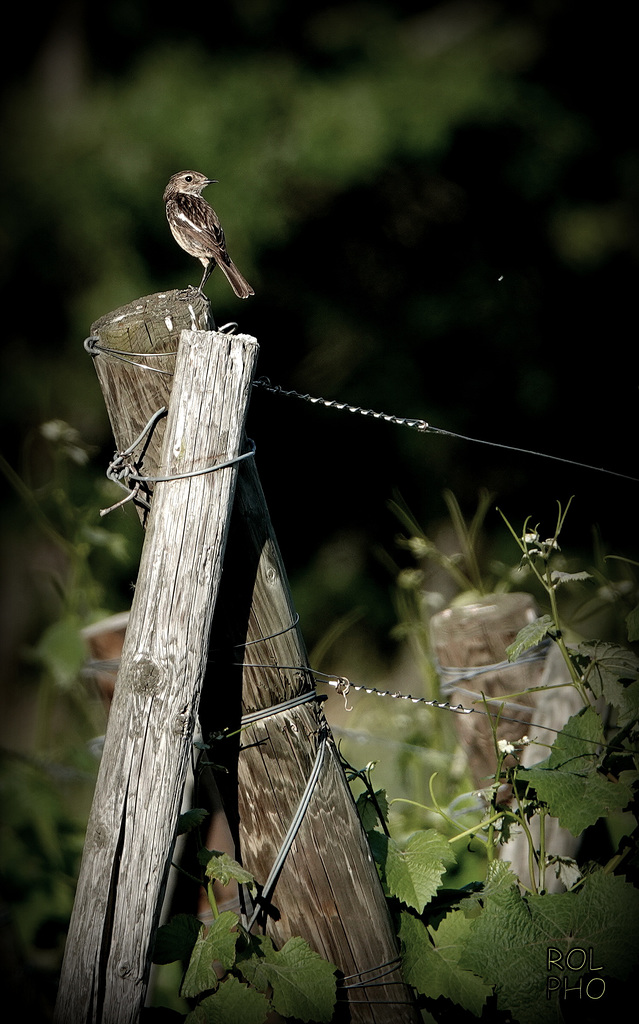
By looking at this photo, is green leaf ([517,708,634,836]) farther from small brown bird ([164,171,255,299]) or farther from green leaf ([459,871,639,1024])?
small brown bird ([164,171,255,299])

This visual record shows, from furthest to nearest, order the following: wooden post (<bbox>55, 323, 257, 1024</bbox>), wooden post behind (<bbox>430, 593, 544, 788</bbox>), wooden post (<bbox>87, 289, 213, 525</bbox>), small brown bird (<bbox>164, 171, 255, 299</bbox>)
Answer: wooden post behind (<bbox>430, 593, 544, 788</bbox>) < small brown bird (<bbox>164, 171, 255, 299</bbox>) < wooden post (<bbox>87, 289, 213, 525</bbox>) < wooden post (<bbox>55, 323, 257, 1024</bbox>)

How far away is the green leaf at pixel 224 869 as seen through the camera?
129cm

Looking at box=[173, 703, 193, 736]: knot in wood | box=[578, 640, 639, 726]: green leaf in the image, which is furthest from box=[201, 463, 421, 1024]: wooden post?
box=[578, 640, 639, 726]: green leaf

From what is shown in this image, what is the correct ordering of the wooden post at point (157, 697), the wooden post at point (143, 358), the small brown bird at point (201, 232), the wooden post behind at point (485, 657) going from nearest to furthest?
the wooden post at point (157, 697)
the wooden post at point (143, 358)
the small brown bird at point (201, 232)
the wooden post behind at point (485, 657)

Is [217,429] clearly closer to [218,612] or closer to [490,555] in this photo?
[218,612]

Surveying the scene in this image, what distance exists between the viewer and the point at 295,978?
128cm

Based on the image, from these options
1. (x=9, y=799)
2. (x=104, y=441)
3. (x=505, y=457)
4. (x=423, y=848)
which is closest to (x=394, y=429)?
(x=505, y=457)

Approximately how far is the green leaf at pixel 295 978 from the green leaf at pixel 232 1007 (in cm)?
4

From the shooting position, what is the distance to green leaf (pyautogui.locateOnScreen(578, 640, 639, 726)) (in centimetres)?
145

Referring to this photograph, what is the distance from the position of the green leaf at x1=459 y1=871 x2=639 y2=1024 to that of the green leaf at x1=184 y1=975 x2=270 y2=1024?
0.35 meters

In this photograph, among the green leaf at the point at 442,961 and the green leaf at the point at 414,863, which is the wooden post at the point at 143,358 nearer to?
the green leaf at the point at 414,863

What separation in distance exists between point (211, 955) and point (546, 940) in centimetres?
56

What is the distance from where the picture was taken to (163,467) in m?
1.28

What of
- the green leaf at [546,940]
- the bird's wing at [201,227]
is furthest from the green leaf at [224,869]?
the bird's wing at [201,227]
